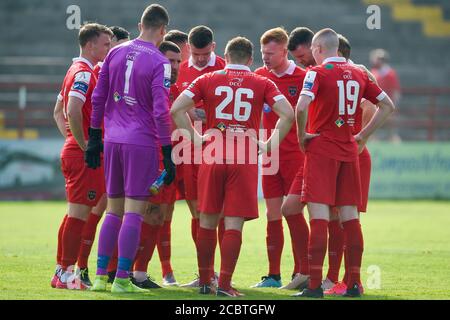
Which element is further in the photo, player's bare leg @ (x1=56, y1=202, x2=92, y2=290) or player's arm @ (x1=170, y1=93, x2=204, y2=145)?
player's bare leg @ (x1=56, y1=202, x2=92, y2=290)

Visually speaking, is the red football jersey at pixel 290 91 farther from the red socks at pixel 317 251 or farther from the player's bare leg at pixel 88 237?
the player's bare leg at pixel 88 237

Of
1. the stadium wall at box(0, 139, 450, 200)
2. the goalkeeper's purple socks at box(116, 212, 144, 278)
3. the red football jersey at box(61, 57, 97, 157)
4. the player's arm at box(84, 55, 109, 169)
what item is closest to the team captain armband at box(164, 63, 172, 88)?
the player's arm at box(84, 55, 109, 169)

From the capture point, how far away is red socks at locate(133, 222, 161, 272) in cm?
984

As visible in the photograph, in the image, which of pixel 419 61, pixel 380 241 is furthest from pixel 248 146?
pixel 419 61

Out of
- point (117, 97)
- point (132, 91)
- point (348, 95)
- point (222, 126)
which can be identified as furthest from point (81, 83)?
point (348, 95)

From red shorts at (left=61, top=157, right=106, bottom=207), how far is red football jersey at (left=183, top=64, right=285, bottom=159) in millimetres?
1313

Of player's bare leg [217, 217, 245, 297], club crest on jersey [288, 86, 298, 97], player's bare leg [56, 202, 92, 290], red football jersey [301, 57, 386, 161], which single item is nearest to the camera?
player's bare leg [217, 217, 245, 297]

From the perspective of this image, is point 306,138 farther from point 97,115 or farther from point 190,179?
point 97,115

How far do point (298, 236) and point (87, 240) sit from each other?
7.04 feet

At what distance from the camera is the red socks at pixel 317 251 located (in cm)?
881

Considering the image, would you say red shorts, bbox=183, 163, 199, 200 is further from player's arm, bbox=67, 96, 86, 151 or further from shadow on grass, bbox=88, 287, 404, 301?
player's arm, bbox=67, 96, 86, 151

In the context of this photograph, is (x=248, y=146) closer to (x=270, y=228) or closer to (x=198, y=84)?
(x=198, y=84)
